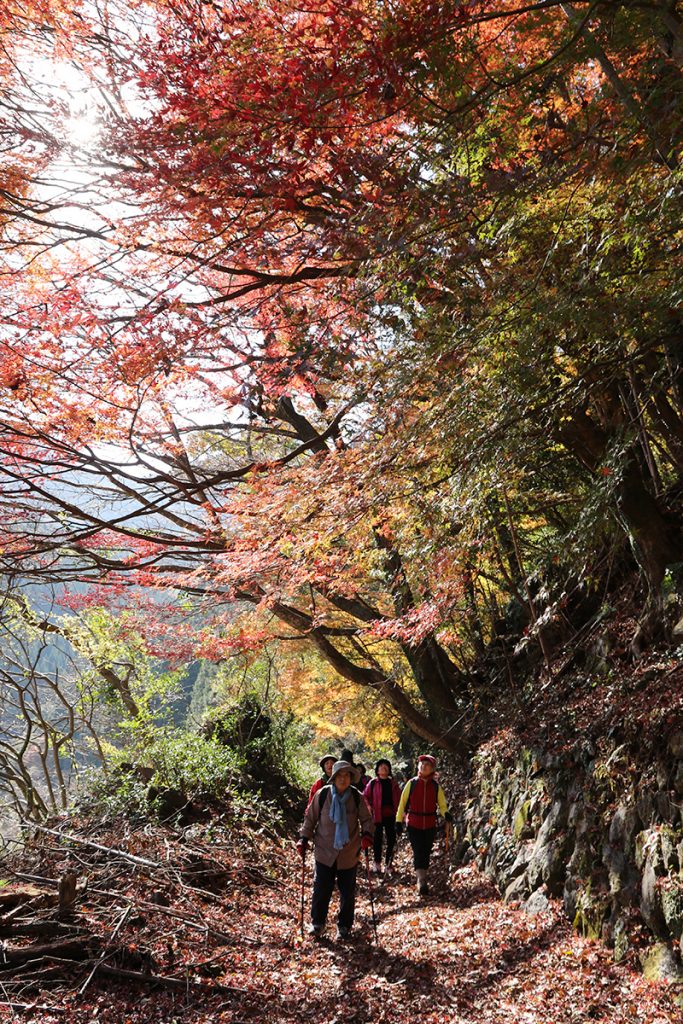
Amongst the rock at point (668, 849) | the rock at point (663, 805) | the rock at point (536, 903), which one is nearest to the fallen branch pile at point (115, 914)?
the rock at point (536, 903)

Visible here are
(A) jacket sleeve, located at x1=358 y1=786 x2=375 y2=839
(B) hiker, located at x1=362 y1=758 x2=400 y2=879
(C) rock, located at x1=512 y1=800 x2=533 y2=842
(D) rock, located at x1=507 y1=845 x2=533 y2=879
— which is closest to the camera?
(A) jacket sleeve, located at x1=358 y1=786 x2=375 y2=839

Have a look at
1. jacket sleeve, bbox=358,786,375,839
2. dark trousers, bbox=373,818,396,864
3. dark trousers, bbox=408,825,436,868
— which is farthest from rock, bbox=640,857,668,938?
dark trousers, bbox=373,818,396,864

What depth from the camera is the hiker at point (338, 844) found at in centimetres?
706

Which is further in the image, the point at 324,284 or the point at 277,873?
the point at 277,873

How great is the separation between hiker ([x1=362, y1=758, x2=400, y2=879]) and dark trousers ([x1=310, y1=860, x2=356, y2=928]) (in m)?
3.34

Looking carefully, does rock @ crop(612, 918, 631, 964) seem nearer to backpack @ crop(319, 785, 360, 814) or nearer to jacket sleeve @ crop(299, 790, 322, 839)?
backpack @ crop(319, 785, 360, 814)

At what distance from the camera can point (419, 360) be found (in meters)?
6.10

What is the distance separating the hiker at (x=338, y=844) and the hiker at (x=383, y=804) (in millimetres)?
3282

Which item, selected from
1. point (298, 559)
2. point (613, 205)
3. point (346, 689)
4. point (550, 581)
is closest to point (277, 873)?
point (298, 559)

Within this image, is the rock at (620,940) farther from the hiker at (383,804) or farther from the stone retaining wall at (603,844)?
the hiker at (383,804)

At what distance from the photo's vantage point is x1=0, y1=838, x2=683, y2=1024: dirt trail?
4777mm

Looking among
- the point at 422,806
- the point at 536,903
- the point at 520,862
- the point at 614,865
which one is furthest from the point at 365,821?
the point at 614,865

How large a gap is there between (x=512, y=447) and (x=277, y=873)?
7401 mm

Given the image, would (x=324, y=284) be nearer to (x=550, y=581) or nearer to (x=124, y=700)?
(x=550, y=581)
